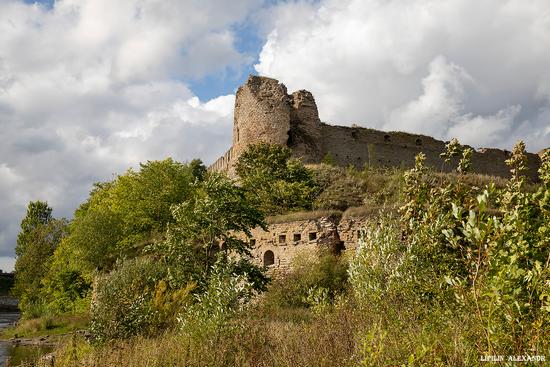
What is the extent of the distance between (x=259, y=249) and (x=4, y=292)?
2932 inches

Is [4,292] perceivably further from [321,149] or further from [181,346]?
[181,346]

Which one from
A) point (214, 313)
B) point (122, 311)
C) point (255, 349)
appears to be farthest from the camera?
point (122, 311)

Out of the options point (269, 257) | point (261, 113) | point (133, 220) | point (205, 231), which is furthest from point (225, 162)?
point (205, 231)

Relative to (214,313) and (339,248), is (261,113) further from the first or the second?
(214,313)

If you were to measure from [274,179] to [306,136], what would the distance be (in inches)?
391

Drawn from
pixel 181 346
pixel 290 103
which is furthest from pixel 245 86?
pixel 181 346

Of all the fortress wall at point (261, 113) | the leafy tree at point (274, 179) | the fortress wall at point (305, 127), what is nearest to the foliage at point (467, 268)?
the leafy tree at point (274, 179)

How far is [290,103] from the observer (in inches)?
1535

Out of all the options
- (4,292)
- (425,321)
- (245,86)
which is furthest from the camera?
(4,292)

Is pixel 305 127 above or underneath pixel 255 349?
above

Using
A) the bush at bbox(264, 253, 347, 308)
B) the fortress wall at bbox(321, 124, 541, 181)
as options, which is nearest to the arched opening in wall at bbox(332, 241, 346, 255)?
the bush at bbox(264, 253, 347, 308)

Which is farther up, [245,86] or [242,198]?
[245,86]

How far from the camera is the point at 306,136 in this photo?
38.2 meters

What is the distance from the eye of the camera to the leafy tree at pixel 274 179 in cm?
2702
